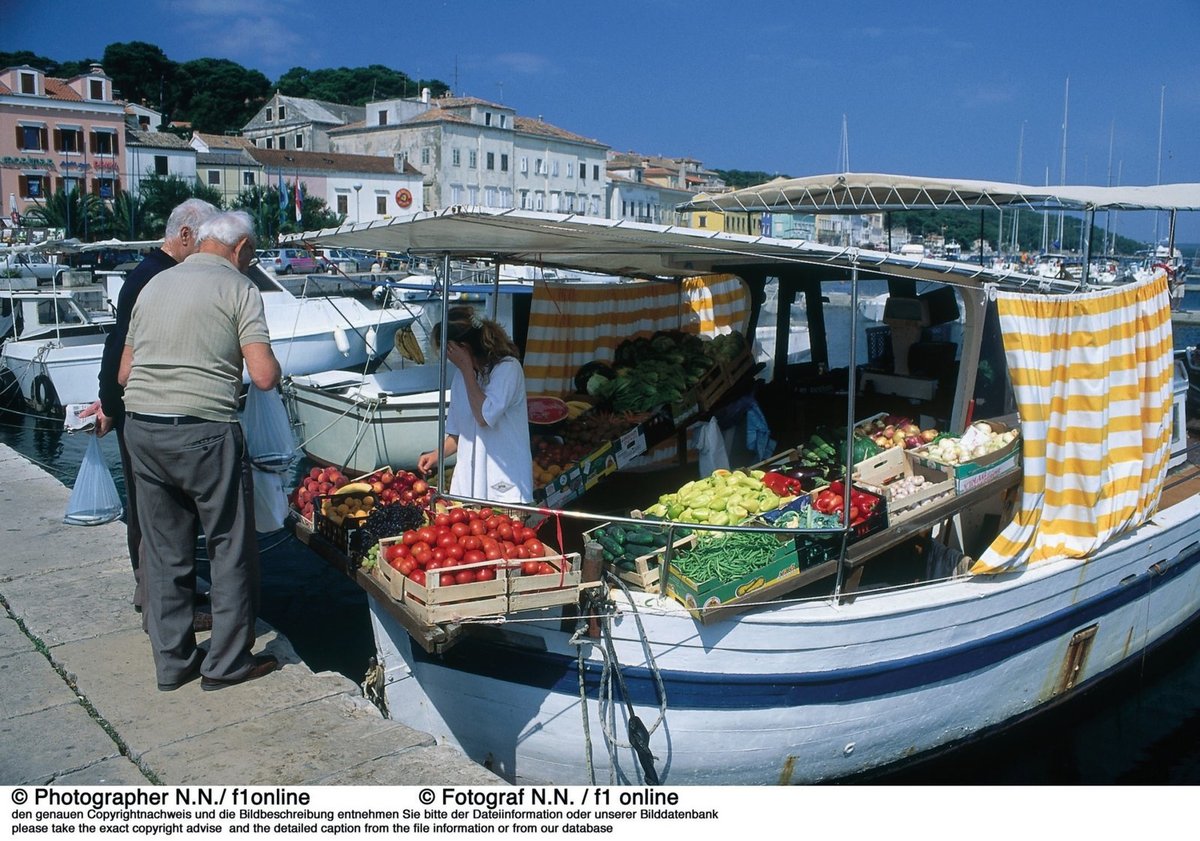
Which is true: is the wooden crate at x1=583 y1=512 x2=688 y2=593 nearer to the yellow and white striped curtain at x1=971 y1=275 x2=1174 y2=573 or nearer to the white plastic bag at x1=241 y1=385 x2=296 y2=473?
the white plastic bag at x1=241 y1=385 x2=296 y2=473

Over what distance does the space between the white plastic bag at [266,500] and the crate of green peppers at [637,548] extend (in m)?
1.71

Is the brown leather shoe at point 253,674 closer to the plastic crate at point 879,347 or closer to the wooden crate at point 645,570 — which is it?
the wooden crate at point 645,570

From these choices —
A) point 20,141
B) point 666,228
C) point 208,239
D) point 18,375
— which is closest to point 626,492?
point 666,228

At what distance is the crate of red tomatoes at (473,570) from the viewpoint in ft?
14.8

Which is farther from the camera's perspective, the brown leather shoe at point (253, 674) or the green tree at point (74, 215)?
the green tree at point (74, 215)

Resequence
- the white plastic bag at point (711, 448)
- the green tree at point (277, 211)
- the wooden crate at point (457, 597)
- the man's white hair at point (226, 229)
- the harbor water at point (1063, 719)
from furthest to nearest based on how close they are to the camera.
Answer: the green tree at point (277, 211) → the white plastic bag at point (711, 448) → the harbor water at point (1063, 719) → the wooden crate at point (457, 597) → the man's white hair at point (226, 229)

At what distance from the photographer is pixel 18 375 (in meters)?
19.6

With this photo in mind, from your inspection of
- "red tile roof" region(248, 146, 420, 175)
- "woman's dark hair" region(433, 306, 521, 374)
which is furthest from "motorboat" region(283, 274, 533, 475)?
"red tile roof" region(248, 146, 420, 175)

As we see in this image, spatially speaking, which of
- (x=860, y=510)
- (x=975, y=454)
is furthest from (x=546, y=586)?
(x=975, y=454)

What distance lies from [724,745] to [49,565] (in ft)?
Result: 14.1

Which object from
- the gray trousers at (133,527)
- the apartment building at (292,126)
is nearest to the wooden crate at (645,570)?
the gray trousers at (133,527)

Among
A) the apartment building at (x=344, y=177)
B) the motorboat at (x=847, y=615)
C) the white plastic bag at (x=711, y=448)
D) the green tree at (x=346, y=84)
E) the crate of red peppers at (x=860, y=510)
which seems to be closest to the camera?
the motorboat at (x=847, y=615)

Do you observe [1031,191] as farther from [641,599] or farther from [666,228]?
[641,599]

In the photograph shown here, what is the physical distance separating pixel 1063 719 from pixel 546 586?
5054 mm
